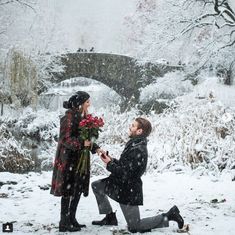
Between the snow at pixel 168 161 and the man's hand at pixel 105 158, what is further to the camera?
the snow at pixel 168 161

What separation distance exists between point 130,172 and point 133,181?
0.11 m

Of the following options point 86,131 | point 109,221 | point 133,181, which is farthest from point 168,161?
point 86,131

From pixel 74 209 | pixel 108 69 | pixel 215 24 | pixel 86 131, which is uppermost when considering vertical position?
pixel 215 24

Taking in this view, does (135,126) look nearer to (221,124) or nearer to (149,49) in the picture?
(221,124)

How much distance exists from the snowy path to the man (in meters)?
0.15

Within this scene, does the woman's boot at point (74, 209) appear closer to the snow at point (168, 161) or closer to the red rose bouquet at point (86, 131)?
the snow at point (168, 161)

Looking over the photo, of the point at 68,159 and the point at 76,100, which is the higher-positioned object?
the point at 76,100

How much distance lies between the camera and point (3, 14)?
1009 inches

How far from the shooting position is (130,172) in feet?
13.4

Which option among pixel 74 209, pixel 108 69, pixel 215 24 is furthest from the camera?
pixel 108 69

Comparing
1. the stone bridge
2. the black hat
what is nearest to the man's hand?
the black hat

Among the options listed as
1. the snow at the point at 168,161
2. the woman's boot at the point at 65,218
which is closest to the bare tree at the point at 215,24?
the snow at the point at 168,161

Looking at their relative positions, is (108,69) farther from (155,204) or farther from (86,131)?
(86,131)

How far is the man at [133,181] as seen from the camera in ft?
13.4
